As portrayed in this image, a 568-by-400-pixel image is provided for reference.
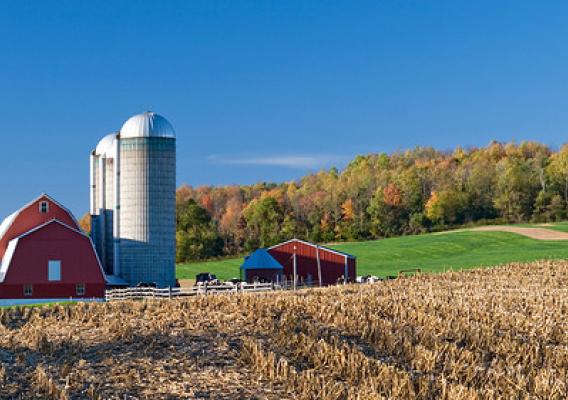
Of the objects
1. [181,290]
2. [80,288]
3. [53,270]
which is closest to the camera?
[181,290]

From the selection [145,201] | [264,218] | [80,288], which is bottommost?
[80,288]

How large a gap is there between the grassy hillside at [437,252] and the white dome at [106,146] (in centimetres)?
1772

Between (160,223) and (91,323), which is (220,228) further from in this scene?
(91,323)

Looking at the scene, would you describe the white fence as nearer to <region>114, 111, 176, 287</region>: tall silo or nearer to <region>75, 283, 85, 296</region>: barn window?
<region>75, 283, 85, 296</region>: barn window

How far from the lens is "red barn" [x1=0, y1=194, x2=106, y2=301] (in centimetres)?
4691

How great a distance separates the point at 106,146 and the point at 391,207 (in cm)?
5144

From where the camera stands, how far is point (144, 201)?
50.9 meters

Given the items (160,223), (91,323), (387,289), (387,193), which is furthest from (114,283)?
(387,193)

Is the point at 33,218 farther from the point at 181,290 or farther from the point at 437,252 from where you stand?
the point at 437,252

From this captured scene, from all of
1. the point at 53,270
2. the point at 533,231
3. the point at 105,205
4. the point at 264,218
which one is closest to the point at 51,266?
the point at 53,270

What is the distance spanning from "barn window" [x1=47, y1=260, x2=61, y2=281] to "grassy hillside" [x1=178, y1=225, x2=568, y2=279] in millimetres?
23799

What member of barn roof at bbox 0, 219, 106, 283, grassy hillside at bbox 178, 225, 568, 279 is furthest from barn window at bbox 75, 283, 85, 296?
grassy hillside at bbox 178, 225, 568, 279

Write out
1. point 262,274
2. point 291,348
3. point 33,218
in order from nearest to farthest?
point 291,348 → point 33,218 → point 262,274

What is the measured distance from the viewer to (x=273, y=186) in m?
136
